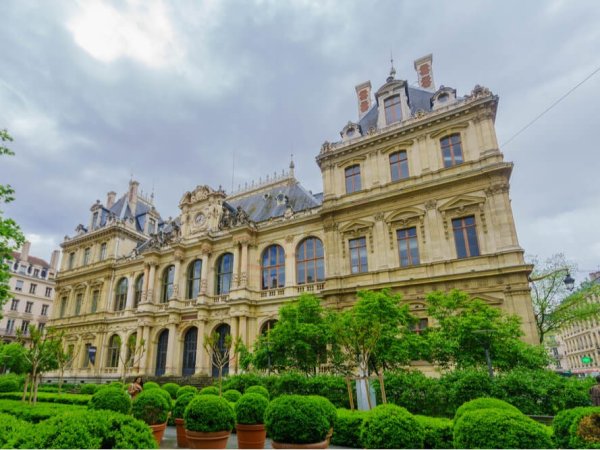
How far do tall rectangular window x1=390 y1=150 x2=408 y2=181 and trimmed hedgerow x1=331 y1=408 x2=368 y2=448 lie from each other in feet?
53.2

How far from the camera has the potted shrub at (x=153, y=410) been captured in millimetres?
10438

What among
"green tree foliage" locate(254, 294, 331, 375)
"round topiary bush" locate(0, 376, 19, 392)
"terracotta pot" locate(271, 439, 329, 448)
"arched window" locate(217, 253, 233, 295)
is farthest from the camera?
"arched window" locate(217, 253, 233, 295)

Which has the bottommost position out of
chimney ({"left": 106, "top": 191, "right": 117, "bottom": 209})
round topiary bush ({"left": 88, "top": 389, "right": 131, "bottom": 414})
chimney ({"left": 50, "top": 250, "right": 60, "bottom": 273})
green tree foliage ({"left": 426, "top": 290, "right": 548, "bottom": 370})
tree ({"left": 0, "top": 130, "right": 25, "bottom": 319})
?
round topiary bush ({"left": 88, "top": 389, "right": 131, "bottom": 414})

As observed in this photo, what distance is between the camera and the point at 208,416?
29.3 feet

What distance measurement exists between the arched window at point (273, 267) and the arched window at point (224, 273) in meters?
3.09

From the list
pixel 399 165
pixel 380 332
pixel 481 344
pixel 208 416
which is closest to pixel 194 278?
pixel 399 165

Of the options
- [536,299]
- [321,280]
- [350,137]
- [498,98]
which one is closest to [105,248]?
[321,280]

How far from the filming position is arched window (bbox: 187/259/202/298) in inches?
1206

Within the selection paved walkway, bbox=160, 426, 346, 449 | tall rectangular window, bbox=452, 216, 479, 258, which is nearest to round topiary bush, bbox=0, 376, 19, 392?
paved walkway, bbox=160, 426, 346, 449

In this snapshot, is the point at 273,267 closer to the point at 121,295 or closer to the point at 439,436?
the point at 121,295

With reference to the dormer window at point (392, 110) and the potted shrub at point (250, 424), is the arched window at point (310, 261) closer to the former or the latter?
the dormer window at point (392, 110)

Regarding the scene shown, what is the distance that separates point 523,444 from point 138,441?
576cm

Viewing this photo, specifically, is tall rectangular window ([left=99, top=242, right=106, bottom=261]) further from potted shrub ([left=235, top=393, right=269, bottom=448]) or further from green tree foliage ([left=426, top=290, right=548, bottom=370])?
green tree foliage ([left=426, top=290, right=548, bottom=370])

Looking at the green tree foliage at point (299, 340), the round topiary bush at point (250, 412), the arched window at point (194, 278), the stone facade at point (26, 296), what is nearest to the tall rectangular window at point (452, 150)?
the green tree foliage at point (299, 340)
